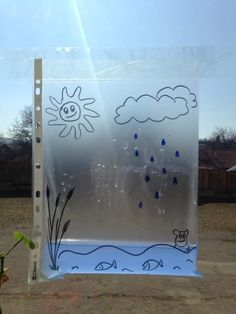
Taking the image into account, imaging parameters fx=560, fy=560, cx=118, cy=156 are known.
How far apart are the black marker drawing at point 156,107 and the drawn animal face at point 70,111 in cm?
37

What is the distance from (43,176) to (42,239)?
0.59 m

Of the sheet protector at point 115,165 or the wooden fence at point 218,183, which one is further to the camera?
the wooden fence at point 218,183

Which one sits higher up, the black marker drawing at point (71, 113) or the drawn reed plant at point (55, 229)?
the black marker drawing at point (71, 113)

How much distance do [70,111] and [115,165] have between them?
66 centimetres

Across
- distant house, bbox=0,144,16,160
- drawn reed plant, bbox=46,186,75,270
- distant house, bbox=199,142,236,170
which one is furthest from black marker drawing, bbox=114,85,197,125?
distant house, bbox=199,142,236,170

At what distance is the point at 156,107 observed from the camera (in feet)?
17.1

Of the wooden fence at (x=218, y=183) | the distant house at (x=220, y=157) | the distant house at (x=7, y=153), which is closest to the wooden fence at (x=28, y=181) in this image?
the wooden fence at (x=218, y=183)

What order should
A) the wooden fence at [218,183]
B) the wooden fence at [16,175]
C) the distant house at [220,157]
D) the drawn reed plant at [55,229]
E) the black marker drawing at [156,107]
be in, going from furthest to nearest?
the distant house at [220,157] → the wooden fence at [16,175] → the wooden fence at [218,183] → the drawn reed plant at [55,229] → the black marker drawing at [156,107]

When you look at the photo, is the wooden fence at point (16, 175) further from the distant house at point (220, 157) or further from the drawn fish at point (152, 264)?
the drawn fish at point (152, 264)

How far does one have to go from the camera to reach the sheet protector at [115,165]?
5.20 meters

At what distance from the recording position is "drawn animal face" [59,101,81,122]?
5273mm

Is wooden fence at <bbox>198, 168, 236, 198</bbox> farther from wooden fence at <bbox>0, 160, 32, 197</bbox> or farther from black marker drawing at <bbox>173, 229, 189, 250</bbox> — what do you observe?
black marker drawing at <bbox>173, 229, 189, 250</bbox>

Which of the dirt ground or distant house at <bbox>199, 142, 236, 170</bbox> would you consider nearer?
the dirt ground

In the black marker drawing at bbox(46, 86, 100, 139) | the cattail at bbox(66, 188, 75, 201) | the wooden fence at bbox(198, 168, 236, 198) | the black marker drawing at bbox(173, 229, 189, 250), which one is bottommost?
the wooden fence at bbox(198, 168, 236, 198)
